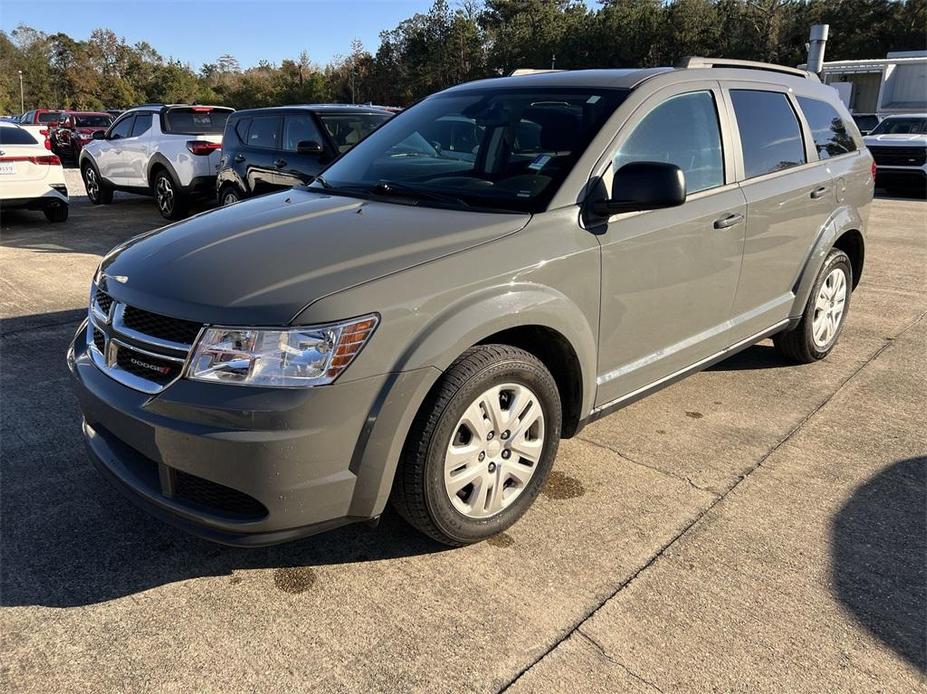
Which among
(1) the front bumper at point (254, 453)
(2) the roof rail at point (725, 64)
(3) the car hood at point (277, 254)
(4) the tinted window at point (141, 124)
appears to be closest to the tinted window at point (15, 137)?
(4) the tinted window at point (141, 124)

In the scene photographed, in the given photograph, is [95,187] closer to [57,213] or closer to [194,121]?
[57,213]

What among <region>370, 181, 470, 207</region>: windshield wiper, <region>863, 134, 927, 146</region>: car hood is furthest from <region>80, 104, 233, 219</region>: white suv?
<region>863, 134, 927, 146</region>: car hood

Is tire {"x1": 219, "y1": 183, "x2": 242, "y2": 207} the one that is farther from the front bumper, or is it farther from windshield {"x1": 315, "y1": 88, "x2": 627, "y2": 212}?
the front bumper

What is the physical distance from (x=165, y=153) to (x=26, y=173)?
1.84 metres

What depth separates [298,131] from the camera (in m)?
8.45

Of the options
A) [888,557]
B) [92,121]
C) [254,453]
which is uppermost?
[92,121]

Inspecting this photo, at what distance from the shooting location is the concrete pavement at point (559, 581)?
7.26 ft

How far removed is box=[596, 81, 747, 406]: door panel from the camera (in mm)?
3113

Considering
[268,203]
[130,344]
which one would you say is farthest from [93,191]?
[130,344]

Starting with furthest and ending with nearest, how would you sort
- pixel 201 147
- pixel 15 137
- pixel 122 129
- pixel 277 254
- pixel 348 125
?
pixel 122 129 → pixel 201 147 → pixel 15 137 → pixel 348 125 → pixel 277 254

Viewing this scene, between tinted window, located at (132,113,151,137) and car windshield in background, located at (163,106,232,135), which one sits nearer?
car windshield in background, located at (163,106,232,135)

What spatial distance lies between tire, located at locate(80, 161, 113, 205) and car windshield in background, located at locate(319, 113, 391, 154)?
6.26 m

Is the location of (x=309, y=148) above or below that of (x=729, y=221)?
above

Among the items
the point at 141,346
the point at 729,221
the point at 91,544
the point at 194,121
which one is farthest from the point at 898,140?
the point at 91,544
